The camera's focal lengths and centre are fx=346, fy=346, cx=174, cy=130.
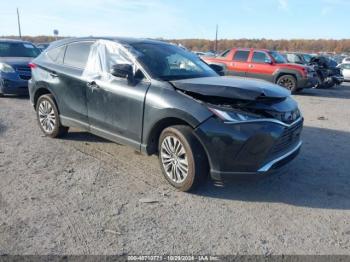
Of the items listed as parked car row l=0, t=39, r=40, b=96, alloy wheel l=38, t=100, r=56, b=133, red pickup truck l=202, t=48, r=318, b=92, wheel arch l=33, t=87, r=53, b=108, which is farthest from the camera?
red pickup truck l=202, t=48, r=318, b=92

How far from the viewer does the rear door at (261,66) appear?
1448cm

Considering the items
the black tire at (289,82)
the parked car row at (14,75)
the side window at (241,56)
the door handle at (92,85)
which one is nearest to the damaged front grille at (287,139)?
the door handle at (92,85)

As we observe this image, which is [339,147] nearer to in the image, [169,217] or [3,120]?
[169,217]

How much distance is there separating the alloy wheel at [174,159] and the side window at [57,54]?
2.74 m

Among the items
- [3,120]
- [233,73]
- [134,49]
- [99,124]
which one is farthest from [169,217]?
[233,73]

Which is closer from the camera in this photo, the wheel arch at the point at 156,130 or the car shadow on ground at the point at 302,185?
the car shadow on ground at the point at 302,185

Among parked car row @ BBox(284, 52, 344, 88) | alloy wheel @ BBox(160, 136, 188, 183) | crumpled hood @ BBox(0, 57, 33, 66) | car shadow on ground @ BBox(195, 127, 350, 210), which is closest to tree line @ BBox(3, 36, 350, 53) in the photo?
parked car row @ BBox(284, 52, 344, 88)

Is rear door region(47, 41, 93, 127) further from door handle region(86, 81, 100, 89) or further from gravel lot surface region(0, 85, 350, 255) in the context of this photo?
gravel lot surface region(0, 85, 350, 255)

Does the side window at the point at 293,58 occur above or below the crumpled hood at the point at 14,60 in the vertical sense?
below

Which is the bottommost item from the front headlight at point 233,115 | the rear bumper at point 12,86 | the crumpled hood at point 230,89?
the rear bumper at point 12,86

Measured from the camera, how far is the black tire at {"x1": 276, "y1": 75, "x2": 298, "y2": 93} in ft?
46.5

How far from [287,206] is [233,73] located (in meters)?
12.0

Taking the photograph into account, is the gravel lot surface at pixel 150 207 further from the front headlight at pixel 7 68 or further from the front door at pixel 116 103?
the front headlight at pixel 7 68

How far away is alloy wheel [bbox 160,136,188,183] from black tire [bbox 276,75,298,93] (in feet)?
36.6
